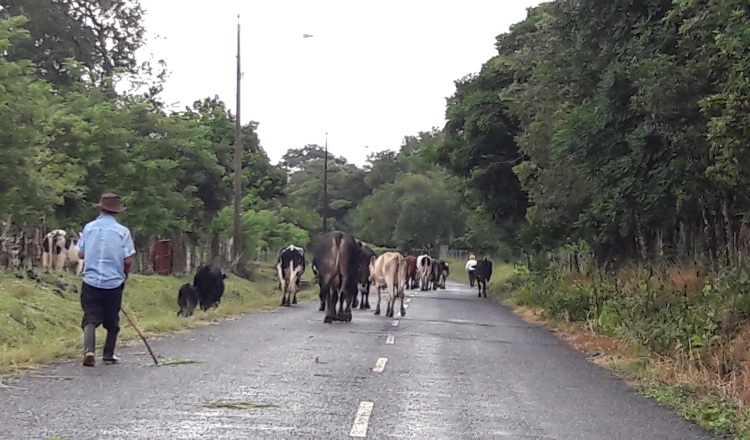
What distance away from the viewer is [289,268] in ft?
93.9

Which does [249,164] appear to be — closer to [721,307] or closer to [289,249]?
[289,249]

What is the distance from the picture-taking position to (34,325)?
57.6 ft

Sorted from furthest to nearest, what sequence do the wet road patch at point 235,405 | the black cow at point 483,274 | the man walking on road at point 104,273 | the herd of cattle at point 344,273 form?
the black cow at point 483,274 < the herd of cattle at point 344,273 < the man walking on road at point 104,273 < the wet road patch at point 235,405

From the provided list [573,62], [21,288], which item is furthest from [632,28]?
[21,288]

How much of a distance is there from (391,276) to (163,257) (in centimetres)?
1332

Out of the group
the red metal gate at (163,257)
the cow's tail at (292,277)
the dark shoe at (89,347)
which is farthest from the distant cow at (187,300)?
the red metal gate at (163,257)

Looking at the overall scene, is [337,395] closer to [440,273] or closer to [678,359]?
[678,359]

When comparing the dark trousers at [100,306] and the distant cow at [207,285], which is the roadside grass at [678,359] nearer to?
the dark trousers at [100,306]

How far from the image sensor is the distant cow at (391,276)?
25359mm

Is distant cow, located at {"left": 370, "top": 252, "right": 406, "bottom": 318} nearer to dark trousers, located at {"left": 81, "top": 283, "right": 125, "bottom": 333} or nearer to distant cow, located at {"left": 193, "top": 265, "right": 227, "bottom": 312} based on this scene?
distant cow, located at {"left": 193, "top": 265, "right": 227, "bottom": 312}

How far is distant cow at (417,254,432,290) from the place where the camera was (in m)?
46.2

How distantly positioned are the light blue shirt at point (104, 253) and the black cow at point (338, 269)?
932 centimetres

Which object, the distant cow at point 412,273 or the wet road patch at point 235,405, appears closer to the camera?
the wet road patch at point 235,405

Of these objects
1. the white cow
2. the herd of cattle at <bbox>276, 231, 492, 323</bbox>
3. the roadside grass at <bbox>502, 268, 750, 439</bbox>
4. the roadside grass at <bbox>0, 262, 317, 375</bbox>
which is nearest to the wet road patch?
the roadside grass at <bbox>0, 262, 317, 375</bbox>
